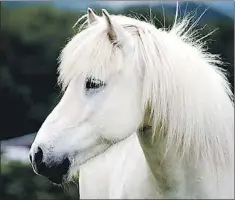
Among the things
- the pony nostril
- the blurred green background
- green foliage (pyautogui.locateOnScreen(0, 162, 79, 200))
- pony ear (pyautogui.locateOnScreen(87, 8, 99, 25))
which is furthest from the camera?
the blurred green background

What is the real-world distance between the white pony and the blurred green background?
160cm

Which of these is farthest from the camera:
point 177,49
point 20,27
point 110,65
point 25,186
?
point 20,27

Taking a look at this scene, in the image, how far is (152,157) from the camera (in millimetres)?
1930

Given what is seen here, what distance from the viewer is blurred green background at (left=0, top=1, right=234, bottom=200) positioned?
380 cm

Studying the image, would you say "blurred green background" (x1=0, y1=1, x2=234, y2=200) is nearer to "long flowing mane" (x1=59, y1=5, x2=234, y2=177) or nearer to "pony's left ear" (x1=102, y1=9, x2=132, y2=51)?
"long flowing mane" (x1=59, y1=5, x2=234, y2=177)

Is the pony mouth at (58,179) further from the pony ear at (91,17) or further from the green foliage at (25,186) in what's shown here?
the green foliage at (25,186)

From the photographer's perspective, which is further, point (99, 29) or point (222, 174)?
point (222, 174)

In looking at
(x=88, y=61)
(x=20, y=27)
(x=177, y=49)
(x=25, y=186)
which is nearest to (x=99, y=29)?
(x=88, y=61)

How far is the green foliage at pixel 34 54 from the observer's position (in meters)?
3.86

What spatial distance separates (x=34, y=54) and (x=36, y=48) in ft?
0.15

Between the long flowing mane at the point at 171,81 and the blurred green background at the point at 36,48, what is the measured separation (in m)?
1.66

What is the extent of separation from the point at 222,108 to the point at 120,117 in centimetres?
35

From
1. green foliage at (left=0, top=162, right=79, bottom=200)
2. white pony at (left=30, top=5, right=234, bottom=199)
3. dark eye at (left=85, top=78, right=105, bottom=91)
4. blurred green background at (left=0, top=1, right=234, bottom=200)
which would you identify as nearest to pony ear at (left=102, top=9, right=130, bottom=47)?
white pony at (left=30, top=5, right=234, bottom=199)

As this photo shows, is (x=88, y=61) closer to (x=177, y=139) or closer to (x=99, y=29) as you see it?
(x=99, y=29)
